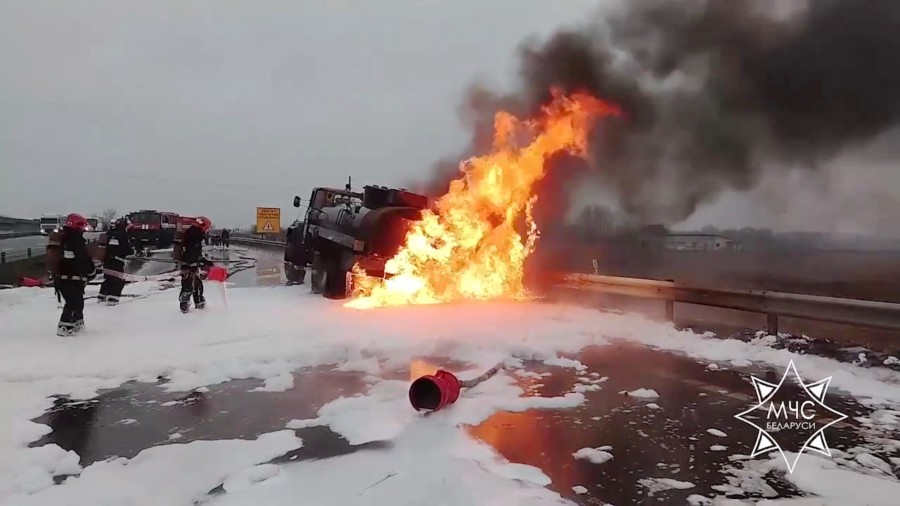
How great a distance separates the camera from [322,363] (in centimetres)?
716

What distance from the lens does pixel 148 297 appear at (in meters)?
13.9

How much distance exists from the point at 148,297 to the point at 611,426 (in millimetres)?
12348

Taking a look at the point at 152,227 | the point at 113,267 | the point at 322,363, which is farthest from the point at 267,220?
the point at 322,363

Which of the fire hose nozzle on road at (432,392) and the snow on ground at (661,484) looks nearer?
the snow on ground at (661,484)

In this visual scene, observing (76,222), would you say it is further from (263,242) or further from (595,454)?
(263,242)

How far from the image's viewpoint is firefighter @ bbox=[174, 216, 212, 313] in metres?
11.4

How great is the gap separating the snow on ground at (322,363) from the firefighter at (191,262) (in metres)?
0.46

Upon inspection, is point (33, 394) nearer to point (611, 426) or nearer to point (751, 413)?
point (611, 426)

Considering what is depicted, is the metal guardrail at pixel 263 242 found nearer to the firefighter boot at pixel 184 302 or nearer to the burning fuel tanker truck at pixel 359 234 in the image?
the burning fuel tanker truck at pixel 359 234

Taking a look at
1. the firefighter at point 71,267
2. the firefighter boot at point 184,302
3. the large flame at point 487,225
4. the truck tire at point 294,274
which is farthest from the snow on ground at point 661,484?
the truck tire at point 294,274

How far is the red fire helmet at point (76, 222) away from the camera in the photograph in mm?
9144

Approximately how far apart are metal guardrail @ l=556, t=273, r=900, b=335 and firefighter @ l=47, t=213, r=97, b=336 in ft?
28.6

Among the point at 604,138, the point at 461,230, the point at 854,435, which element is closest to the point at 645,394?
the point at 854,435

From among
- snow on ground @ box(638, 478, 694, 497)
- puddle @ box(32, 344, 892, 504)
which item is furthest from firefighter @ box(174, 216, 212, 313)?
snow on ground @ box(638, 478, 694, 497)
